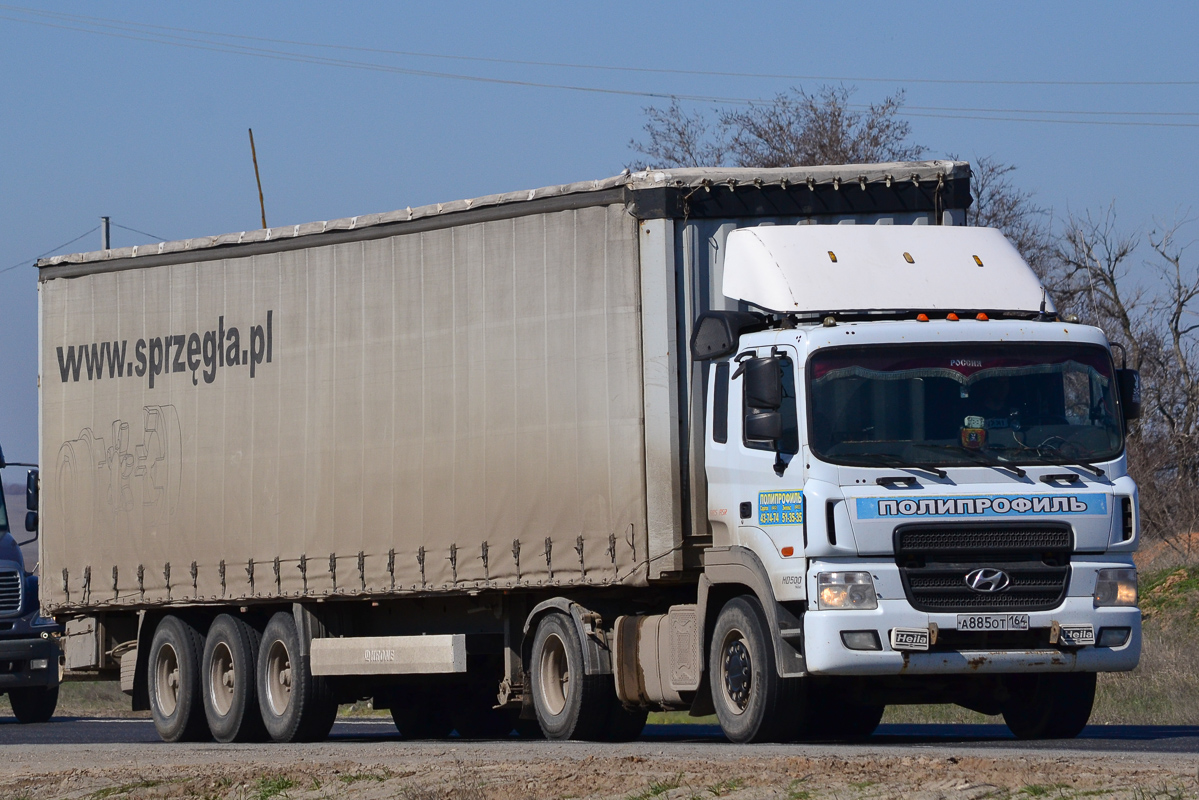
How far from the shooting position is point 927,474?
12844 millimetres

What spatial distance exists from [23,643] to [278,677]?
25.5 ft

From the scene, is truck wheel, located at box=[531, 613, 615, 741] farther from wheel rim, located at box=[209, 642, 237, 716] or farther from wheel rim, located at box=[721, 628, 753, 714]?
wheel rim, located at box=[209, 642, 237, 716]

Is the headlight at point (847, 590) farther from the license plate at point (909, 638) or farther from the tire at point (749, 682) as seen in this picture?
the tire at point (749, 682)

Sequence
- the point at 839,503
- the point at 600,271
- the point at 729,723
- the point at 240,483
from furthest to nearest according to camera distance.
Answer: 1. the point at 240,483
2. the point at 600,271
3. the point at 729,723
4. the point at 839,503

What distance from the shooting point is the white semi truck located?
12938 mm

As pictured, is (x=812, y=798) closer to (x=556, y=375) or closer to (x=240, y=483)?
(x=556, y=375)

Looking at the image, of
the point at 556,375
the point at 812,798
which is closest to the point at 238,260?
the point at 556,375

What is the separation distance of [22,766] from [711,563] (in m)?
5.08

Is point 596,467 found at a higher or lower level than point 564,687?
higher

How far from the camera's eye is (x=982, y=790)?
30.5 ft

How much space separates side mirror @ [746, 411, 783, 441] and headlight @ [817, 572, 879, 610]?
0.97 metres

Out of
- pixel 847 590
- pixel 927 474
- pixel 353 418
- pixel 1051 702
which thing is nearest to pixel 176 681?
pixel 353 418

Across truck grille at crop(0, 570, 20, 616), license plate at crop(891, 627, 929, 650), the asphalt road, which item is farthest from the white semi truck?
truck grille at crop(0, 570, 20, 616)

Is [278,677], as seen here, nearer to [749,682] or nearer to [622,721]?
[622,721]
